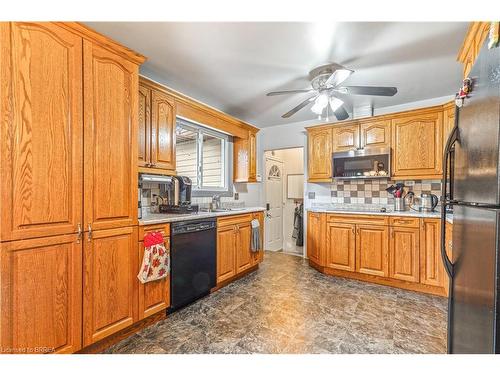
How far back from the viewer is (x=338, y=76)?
79.8 inches

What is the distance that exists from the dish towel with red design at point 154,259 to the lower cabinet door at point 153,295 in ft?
0.18

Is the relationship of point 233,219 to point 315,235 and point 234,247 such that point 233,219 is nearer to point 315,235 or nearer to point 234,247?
point 234,247

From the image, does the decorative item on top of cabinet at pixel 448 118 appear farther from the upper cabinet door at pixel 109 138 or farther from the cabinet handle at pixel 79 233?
the cabinet handle at pixel 79 233

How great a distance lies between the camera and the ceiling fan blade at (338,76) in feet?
6.33

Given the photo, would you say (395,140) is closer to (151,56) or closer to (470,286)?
(470,286)

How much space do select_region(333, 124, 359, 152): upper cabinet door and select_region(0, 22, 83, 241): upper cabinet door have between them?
323cm

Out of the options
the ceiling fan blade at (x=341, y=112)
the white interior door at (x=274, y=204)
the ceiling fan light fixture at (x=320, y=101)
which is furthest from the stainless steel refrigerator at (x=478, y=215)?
the white interior door at (x=274, y=204)

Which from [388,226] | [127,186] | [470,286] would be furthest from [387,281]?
[127,186]

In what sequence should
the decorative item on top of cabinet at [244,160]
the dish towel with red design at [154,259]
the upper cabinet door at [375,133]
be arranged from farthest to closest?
the decorative item on top of cabinet at [244,160] → the upper cabinet door at [375,133] → the dish towel with red design at [154,259]

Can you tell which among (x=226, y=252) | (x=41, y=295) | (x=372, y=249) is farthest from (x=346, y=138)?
(x=41, y=295)

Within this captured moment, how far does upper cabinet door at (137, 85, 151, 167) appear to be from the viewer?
2.22m

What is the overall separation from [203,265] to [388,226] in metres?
2.30

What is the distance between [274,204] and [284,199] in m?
0.33

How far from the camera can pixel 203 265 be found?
2506 millimetres
